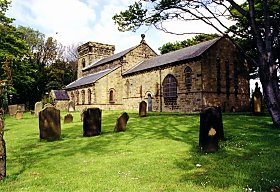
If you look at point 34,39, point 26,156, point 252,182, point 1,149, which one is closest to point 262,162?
point 252,182

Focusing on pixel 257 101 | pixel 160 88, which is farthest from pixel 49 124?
pixel 160 88

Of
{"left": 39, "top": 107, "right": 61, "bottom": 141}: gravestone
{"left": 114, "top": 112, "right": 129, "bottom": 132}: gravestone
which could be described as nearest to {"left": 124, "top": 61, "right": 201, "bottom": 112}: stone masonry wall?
{"left": 114, "top": 112, "right": 129, "bottom": 132}: gravestone

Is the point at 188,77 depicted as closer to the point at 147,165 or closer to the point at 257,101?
the point at 257,101

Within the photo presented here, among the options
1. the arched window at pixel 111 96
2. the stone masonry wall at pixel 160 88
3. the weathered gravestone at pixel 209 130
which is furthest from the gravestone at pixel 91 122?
the arched window at pixel 111 96

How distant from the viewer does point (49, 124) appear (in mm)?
11031

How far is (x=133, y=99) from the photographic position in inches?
1323

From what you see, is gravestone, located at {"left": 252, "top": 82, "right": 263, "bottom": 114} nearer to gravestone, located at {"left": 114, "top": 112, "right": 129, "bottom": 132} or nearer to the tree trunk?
the tree trunk

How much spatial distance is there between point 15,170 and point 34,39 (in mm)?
50467

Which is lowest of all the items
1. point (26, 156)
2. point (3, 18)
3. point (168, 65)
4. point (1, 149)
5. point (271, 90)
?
point (26, 156)

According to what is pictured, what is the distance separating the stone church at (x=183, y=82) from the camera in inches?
931

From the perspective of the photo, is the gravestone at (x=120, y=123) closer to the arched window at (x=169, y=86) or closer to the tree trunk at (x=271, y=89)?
the tree trunk at (x=271, y=89)

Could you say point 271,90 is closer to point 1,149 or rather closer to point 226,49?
point 1,149

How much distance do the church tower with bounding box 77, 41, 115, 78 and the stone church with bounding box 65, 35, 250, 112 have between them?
43.6 ft

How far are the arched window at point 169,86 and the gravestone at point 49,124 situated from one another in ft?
55.2
